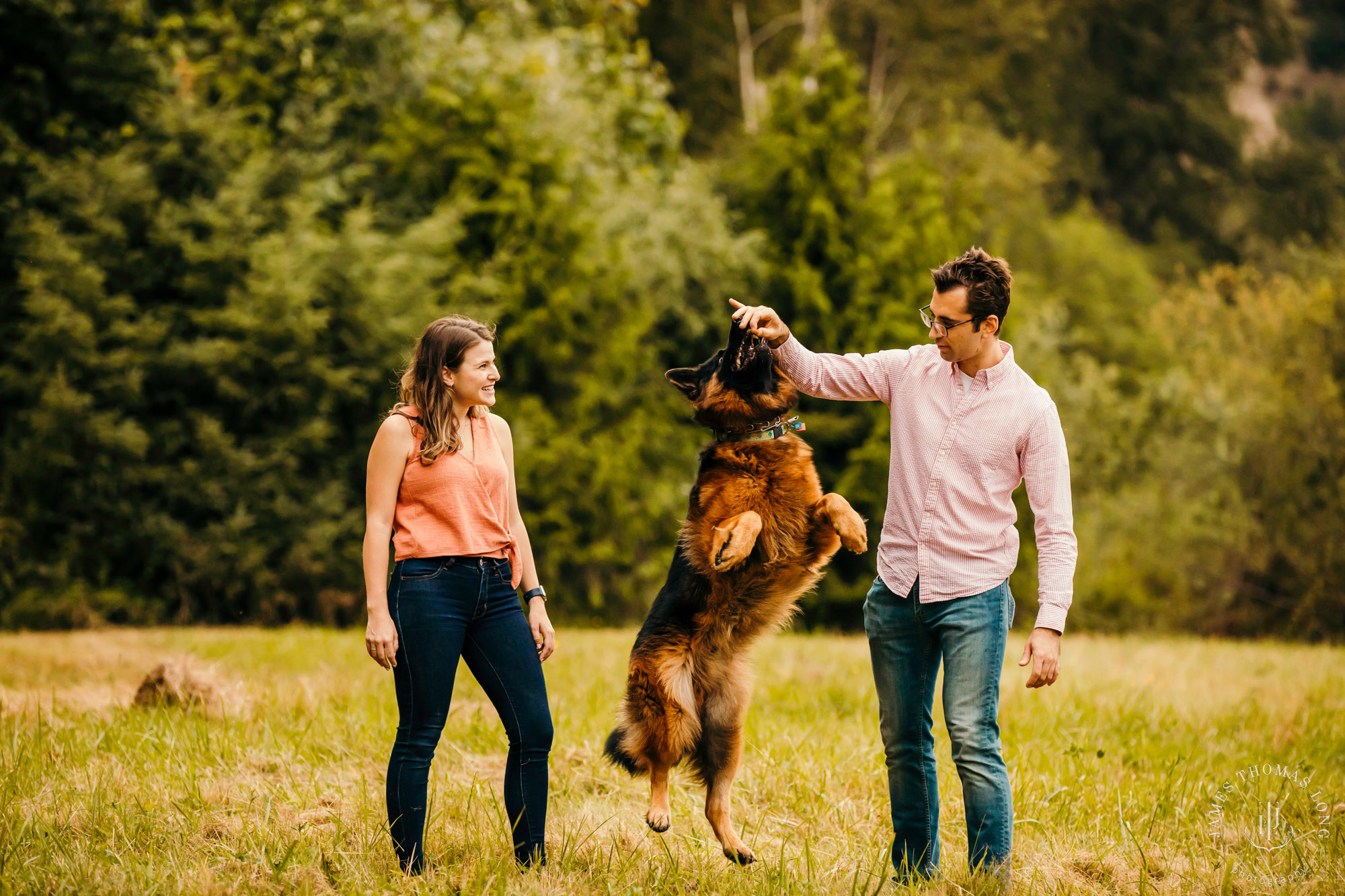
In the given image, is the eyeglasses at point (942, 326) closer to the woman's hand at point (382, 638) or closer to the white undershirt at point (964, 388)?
the white undershirt at point (964, 388)

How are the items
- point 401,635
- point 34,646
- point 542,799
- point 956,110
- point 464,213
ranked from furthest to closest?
1. point 956,110
2. point 464,213
3. point 34,646
4. point 542,799
5. point 401,635

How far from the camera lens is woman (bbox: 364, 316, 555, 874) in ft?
10.7

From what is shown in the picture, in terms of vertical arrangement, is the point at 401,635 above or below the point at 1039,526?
below

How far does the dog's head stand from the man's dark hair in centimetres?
67

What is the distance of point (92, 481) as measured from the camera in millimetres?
10656

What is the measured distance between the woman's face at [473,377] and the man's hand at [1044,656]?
1.94m

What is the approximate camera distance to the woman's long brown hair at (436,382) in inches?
133

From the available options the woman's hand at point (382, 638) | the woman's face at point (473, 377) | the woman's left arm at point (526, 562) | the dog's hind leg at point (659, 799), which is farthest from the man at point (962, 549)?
the woman's hand at point (382, 638)

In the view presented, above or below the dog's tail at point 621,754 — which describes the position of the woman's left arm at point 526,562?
above

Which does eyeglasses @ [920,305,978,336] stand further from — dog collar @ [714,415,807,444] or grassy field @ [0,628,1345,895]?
grassy field @ [0,628,1345,895]

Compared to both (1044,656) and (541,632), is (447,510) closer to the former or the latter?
(541,632)

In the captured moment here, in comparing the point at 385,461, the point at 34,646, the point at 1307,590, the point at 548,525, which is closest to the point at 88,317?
the point at 34,646

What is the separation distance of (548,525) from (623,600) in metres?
1.75

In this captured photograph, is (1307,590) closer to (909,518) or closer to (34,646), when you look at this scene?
(909,518)
